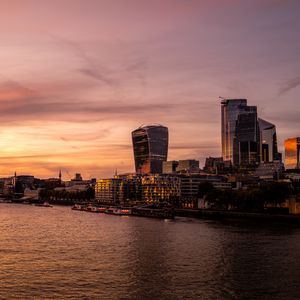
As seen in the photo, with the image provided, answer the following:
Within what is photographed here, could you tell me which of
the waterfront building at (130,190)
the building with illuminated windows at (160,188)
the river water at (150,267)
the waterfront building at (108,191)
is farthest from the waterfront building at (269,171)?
the river water at (150,267)

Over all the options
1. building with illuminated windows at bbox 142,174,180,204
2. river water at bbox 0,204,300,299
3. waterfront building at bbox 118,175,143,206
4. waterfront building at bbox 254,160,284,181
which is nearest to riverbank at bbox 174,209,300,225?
river water at bbox 0,204,300,299

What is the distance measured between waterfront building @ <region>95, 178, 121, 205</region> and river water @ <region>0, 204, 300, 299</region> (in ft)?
429

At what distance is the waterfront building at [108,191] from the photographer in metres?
181

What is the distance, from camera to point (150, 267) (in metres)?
31.7

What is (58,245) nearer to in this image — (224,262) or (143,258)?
(143,258)

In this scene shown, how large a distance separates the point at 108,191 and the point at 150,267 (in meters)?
153

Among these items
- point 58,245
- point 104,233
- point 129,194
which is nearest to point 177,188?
point 129,194

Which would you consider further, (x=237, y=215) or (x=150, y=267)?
(x=237, y=215)

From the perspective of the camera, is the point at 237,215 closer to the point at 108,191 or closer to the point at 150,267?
the point at 150,267

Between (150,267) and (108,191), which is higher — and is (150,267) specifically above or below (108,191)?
below

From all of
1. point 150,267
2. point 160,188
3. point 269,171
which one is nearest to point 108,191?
point 160,188

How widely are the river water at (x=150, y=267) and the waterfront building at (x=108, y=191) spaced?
429 ft

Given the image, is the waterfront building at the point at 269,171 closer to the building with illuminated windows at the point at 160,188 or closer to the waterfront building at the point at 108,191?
the building with illuminated windows at the point at 160,188

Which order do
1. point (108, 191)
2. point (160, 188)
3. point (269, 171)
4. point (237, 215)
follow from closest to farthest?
1. point (237, 215)
2. point (160, 188)
3. point (108, 191)
4. point (269, 171)
